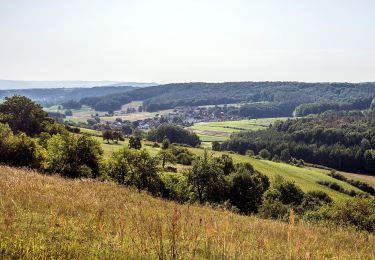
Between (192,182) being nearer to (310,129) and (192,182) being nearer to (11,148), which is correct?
(11,148)

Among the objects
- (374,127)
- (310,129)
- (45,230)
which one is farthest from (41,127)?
(374,127)

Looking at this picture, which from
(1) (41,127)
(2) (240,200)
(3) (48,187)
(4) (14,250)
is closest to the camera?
(4) (14,250)

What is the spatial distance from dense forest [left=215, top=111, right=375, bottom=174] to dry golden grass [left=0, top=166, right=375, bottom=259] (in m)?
150

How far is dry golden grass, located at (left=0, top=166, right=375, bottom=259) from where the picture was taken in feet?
20.5

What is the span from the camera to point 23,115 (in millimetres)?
89188

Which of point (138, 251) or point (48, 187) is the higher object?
point (138, 251)

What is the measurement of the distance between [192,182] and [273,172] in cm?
5032

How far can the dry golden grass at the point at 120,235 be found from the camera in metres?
6.25

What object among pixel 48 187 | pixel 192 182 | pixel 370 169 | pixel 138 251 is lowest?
A: pixel 370 169

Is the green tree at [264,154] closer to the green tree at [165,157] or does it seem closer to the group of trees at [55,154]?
the green tree at [165,157]

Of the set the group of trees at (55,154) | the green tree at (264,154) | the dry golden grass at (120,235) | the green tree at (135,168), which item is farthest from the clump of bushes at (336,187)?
the dry golden grass at (120,235)

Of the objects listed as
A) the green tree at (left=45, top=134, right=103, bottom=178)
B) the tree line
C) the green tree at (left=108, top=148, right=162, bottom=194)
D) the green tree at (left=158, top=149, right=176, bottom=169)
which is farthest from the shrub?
the green tree at (left=45, top=134, right=103, bottom=178)

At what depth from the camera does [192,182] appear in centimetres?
5806

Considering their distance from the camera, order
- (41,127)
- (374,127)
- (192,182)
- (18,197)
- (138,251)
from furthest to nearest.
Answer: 1. (374,127)
2. (41,127)
3. (192,182)
4. (18,197)
5. (138,251)
